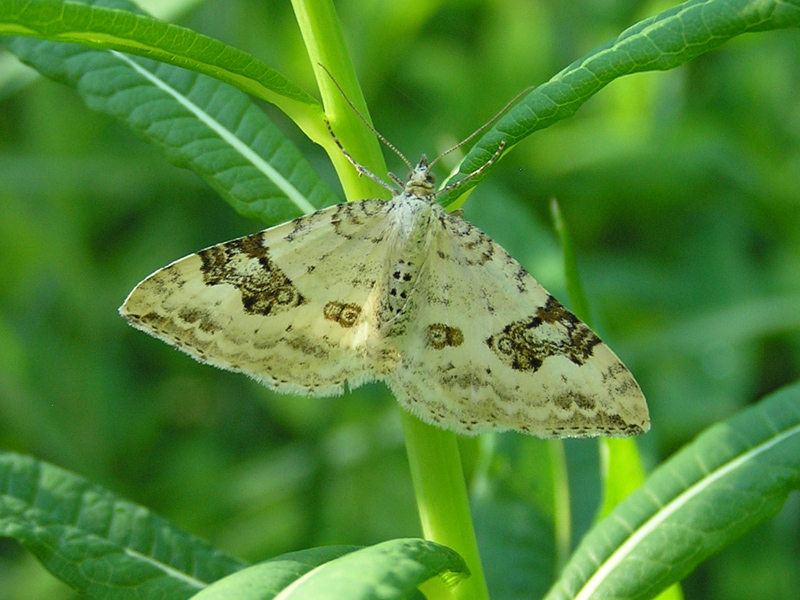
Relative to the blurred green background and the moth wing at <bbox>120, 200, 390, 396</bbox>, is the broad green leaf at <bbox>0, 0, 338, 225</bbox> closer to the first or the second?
the moth wing at <bbox>120, 200, 390, 396</bbox>

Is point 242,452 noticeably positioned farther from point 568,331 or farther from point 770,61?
point 770,61

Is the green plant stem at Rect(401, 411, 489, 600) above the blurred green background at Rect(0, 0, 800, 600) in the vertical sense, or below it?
below

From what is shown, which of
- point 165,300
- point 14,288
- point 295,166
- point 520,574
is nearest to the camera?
point 295,166

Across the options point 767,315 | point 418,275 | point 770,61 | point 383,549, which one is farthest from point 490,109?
point 383,549

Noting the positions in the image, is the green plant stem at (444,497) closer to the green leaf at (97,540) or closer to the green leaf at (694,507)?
the green leaf at (694,507)

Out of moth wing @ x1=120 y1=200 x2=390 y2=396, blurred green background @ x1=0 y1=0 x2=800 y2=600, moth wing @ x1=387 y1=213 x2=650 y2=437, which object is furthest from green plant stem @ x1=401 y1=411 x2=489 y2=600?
blurred green background @ x1=0 y1=0 x2=800 y2=600

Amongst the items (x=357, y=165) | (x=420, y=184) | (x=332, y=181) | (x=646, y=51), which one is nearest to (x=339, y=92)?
(x=357, y=165)

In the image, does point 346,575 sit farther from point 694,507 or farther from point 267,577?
point 694,507

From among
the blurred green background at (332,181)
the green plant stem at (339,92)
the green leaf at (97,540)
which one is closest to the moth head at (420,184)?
the green plant stem at (339,92)
